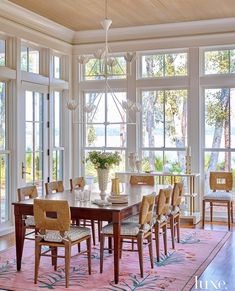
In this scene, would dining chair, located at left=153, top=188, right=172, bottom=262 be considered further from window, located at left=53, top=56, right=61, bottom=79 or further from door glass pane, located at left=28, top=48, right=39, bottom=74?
window, located at left=53, top=56, right=61, bottom=79

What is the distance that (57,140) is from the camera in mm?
7758

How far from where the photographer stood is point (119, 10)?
6.38m

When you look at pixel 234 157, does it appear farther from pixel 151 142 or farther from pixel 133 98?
pixel 133 98

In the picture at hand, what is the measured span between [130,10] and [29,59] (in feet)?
5.83

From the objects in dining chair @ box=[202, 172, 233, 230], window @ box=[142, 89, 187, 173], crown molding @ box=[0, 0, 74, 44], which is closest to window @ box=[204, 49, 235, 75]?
window @ box=[142, 89, 187, 173]

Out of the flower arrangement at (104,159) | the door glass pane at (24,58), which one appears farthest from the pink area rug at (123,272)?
the door glass pane at (24,58)

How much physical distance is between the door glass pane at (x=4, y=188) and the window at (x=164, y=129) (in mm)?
2439

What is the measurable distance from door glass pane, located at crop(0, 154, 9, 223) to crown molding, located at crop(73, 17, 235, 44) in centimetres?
276

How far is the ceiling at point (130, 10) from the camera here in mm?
6008

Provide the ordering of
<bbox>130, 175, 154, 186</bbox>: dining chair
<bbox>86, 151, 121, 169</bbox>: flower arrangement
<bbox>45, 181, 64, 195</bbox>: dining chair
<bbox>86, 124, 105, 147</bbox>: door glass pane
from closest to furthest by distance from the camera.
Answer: <bbox>86, 151, 121, 169</bbox>: flower arrangement → <bbox>45, 181, 64, 195</bbox>: dining chair → <bbox>130, 175, 154, 186</bbox>: dining chair → <bbox>86, 124, 105, 147</bbox>: door glass pane

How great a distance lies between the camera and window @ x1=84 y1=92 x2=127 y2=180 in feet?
25.5

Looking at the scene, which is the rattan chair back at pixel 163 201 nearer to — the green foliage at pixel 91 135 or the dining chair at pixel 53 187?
the dining chair at pixel 53 187

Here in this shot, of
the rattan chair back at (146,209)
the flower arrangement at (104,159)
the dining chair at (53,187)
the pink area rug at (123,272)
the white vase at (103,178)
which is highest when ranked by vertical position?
the flower arrangement at (104,159)

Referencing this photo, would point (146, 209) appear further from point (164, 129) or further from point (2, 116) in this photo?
point (164, 129)
